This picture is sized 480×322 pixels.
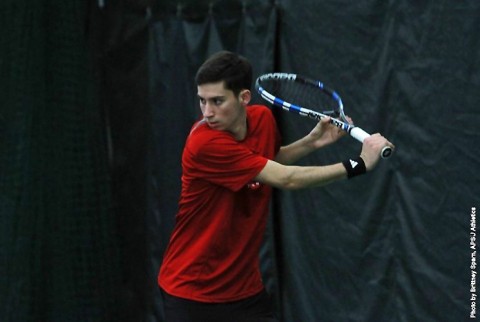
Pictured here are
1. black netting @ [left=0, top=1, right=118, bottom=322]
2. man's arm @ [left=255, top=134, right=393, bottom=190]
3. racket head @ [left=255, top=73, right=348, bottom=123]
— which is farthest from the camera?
black netting @ [left=0, top=1, right=118, bottom=322]

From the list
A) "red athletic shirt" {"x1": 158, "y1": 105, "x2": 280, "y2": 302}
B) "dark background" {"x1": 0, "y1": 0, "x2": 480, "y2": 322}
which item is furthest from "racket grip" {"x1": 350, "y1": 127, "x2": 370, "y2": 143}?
"dark background" {"x1": 0, "y1": 0, "x2": 480, "y2": 322}

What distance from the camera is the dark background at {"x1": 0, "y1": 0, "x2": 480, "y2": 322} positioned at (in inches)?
197

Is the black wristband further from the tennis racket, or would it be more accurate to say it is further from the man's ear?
the man's ear

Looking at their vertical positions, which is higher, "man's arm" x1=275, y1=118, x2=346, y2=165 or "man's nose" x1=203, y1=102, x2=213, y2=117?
A: "man's nose" x1=203, y1=102, x2=213, y2=117

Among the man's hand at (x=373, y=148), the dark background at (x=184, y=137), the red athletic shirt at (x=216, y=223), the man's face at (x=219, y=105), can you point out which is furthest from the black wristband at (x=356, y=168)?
the dark background at (x=184, y=137)

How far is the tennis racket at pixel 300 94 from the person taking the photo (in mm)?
4520

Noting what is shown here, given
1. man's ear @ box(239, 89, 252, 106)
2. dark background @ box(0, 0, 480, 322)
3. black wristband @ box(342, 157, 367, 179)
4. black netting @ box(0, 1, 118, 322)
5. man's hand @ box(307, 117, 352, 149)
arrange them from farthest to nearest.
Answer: black netting @ box(0, 1, 118, 322)
dark background @ box(0, 0, 480, 322)
man's hand @ box(307, 117, 352, 149)
man's ear @ box(239, 89, 252, 106)
black wristband @ box(342, 157, 367, 179)

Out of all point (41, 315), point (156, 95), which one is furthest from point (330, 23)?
point (41, 315)

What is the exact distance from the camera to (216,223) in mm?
4164

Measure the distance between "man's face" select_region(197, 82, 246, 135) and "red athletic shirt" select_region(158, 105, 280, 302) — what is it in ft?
0.18

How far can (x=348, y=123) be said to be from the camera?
14.0 ft

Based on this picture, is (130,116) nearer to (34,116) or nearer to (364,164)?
(34,116)

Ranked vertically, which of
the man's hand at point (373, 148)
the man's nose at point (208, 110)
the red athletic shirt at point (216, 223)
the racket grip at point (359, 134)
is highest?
the man's nose at point (208, 110)

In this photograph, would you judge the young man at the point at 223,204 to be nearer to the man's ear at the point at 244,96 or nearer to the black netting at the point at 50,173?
the man's ear at the point at 244,96
